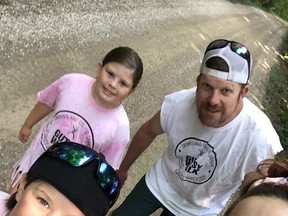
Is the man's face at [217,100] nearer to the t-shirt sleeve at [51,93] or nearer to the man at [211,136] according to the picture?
the man at [211,136]

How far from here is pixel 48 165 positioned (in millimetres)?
1648

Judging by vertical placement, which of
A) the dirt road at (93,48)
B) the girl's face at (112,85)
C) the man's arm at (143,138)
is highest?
the girl's face at (112,85)

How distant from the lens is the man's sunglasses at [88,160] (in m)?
1.67

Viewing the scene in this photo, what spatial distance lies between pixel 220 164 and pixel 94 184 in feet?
3.99

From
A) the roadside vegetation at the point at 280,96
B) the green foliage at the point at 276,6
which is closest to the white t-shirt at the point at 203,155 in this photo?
the roadside vegetation at the point at 280,96

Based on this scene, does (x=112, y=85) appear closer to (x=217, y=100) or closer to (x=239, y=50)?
(x=217, y=100)

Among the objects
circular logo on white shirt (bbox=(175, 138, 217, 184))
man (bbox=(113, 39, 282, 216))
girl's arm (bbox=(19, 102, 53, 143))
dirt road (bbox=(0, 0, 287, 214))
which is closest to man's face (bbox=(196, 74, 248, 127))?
man (bbox=(113, 39, 282, 216))

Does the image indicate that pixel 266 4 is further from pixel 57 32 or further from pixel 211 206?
pixel 211 206

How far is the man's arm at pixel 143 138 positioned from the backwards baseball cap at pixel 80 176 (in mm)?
1239

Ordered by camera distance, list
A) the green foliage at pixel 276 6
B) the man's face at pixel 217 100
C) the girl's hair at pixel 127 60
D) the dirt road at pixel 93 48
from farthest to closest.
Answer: the green foliage at pixel 276 6 → the dirt road at pixel 93 48 → the girl's hair at pixel 127 60 → the man's face at pixel 217 100

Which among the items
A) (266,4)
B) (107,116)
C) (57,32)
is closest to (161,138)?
(57,32)

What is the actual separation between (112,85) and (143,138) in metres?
0.61

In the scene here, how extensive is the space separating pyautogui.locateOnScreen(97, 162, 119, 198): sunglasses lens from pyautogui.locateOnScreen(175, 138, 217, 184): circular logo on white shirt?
104 cm

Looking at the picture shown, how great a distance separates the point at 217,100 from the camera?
8.23ft
